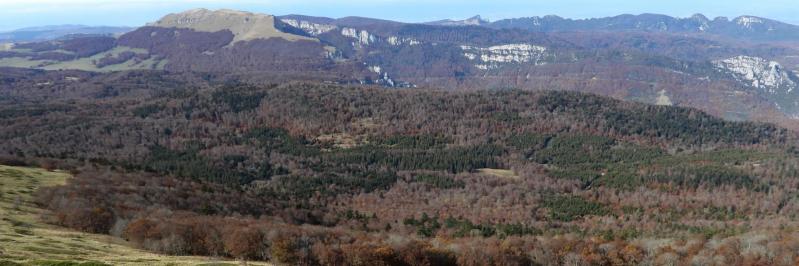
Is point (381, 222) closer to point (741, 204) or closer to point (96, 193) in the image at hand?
point (96, 193)

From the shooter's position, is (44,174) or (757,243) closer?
(757,243)

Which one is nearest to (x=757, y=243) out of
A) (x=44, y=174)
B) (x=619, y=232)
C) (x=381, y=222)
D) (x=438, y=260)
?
(x=619, y=232)

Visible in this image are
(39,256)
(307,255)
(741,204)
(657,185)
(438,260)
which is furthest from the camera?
(657,185)

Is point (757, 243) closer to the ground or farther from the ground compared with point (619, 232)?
farther from the ground

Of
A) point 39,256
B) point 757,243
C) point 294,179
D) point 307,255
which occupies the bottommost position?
point 294,179

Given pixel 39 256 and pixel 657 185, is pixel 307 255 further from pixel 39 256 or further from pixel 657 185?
pixel 657 185

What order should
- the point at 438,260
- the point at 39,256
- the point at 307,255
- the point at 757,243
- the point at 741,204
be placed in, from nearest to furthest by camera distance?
the point at 39,256 → the point at 307,255 → the point at 438,260 → the point at 757,243 → the point at 741,204
